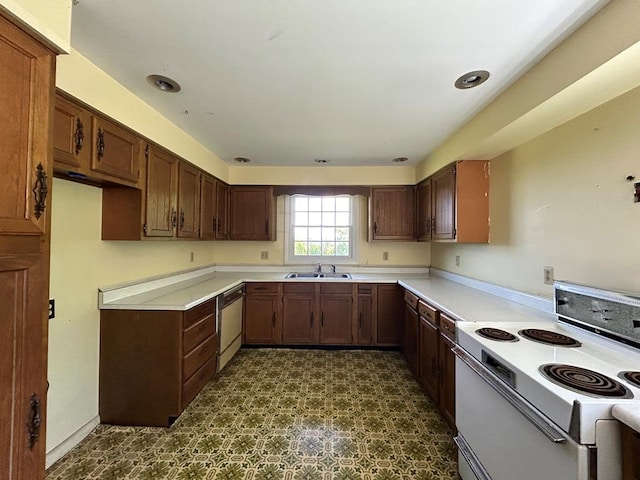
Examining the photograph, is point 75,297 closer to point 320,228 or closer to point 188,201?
point 188,201

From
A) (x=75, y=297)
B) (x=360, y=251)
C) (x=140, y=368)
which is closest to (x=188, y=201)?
(x=75, y=297)

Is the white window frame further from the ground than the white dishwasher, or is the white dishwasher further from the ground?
the white window frame

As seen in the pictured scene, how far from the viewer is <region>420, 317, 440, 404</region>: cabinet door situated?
230 cm

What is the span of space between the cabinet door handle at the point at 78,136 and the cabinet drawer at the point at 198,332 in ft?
4.53

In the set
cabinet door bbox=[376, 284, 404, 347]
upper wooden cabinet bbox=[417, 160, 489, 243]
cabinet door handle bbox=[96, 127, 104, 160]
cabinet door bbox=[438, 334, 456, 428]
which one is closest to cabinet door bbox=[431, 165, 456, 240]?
upper wooden cabinet bbox=[417, 160, 489, 243]

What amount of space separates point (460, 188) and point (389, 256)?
1.67 meters

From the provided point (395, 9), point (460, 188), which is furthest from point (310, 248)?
point (395, 9)

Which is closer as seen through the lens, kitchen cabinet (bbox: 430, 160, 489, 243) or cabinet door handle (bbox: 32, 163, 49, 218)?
cabinet door handle (bbox: 32, 163, 49, 218)

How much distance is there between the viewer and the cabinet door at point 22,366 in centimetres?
91

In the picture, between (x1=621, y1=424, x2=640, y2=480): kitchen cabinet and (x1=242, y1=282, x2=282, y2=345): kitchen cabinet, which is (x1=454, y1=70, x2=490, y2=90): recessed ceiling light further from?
(x1=242, y1=282, x2=282, y2=345): kitchen cabinet

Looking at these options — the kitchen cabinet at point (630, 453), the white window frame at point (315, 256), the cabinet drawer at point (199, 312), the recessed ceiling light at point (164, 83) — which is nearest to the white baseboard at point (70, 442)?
the cabinet drawer at point (199, 312)

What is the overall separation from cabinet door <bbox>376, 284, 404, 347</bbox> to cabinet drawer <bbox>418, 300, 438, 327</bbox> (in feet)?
2.67

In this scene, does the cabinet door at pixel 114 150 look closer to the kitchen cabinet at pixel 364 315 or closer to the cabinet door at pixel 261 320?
the cabinet door at pixel 261 320

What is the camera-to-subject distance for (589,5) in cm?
119
